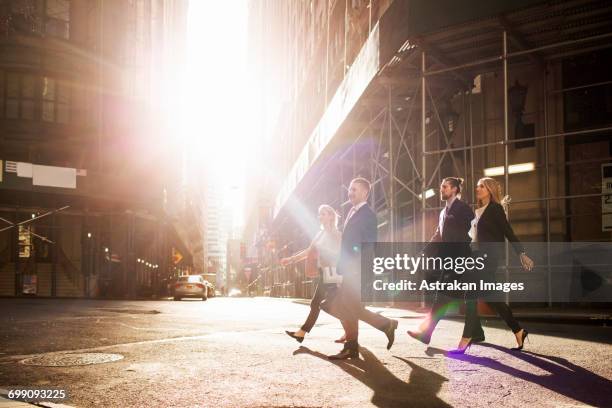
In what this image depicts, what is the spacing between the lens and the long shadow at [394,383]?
4.57 m

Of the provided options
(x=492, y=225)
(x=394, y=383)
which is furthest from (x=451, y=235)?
(x=394, y=383)

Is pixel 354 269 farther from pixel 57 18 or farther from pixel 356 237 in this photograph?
pixel 57 18

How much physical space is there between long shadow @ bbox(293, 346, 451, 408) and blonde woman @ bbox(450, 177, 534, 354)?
92 cm

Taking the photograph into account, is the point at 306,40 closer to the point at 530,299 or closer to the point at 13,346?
the point at 530,299

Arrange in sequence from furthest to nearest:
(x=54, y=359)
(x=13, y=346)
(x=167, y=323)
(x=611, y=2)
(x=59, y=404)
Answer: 1. (x=611, y=2)
2. (x=167, y=323)
3. (x=13, y=346)
4. (x=54, y=359)
5. (x=59, y=404)

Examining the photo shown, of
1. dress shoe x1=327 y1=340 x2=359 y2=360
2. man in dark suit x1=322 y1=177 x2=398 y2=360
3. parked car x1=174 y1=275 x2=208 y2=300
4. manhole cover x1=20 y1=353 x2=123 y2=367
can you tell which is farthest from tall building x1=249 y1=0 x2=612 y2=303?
parked car x1=174 y1=275 x2=208 y2=300

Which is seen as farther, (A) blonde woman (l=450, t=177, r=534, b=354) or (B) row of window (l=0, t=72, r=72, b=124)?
(B) row of window (l=0, t=72, r=72, b=124)

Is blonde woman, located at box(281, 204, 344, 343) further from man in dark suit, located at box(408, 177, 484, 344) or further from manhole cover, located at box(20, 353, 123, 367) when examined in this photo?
manhole cover, located at box(20, 353, 123, 367)

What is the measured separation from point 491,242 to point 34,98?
29340 mm

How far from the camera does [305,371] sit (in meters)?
5.82

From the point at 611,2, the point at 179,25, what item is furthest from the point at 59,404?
the point at 179,25

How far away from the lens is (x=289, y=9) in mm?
48500

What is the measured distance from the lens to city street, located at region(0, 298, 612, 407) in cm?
464

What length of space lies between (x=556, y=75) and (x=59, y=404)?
1429 centimetres
